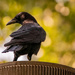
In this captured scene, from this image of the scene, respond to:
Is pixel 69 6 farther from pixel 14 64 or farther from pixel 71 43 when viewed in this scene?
pixel 14 64

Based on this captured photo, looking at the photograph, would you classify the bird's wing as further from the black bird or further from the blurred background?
the blurred background

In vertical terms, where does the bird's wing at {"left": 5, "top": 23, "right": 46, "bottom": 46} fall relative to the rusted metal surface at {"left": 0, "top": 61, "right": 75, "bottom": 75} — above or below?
above

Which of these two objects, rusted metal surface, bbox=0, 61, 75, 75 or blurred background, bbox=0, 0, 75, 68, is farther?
blurred background, bbox=0, 0, 75, 68

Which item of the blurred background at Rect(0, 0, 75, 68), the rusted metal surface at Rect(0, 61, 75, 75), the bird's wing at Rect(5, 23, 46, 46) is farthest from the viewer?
the blurred background at Rect(0, 0, 75, 68)

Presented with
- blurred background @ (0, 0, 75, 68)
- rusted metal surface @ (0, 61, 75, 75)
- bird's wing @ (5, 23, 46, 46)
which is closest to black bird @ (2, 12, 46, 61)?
bird's wing @ (5, 23, 46, 46)

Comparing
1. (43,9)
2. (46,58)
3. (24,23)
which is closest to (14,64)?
(24,23)

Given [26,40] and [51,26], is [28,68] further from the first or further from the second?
[51,26]

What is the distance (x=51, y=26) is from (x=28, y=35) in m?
3.31

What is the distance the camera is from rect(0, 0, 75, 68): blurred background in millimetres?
7008

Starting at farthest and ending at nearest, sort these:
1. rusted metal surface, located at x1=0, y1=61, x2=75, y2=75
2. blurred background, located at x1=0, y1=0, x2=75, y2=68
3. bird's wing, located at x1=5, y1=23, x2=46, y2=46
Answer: blurred background, located at x1=0, y1=0, x2=75, y2=68 < bird's wing, located at x1=5, y1=23, x2=46, y2=46 < rusted metal surface, located at x1=0, y1=61, x2=75, y2=75

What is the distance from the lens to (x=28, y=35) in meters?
4.05

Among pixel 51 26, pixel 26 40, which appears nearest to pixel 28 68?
pixel 26 40

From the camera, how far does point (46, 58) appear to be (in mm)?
6996

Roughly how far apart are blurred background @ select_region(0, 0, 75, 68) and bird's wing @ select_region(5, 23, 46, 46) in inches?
99.9
